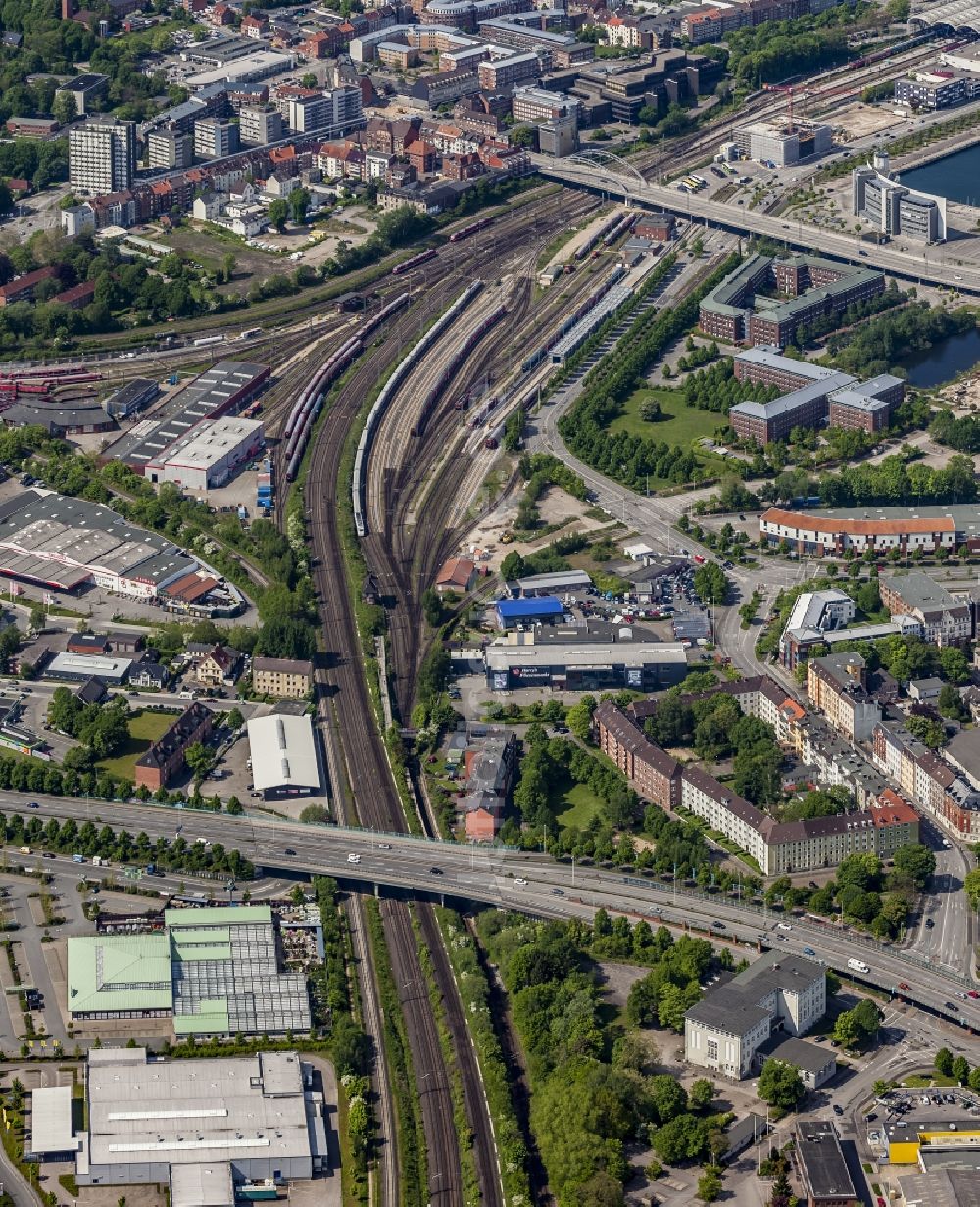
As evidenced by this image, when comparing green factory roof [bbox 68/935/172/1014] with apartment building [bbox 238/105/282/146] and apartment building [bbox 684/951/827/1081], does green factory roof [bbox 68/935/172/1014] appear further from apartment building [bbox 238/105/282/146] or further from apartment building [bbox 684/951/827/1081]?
apartment building [bbox 238/105/282/146]

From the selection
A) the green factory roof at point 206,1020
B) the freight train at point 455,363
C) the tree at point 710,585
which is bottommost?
the freight train at point 455,363

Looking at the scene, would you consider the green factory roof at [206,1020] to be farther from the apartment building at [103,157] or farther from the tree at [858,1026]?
the apartment building at [103,157]

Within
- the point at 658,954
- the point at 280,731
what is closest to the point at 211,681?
the point at 280,731

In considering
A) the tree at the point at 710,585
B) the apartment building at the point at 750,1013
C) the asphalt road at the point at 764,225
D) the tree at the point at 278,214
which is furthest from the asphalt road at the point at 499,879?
the asphalt road at the point at 764,225

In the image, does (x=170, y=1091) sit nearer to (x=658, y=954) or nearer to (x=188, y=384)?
(x=658, y=954)

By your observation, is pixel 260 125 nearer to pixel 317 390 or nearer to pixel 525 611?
pixel 317 390

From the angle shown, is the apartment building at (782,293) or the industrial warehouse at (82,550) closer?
the industrial warehouse at (82,550)
